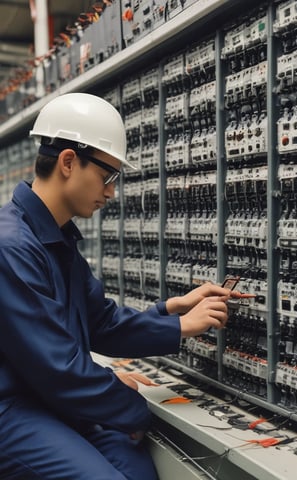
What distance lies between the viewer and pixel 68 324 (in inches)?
80.1

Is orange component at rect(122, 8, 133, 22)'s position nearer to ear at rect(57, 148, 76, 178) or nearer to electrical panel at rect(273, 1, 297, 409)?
electrical panel at rect(273, 1, 297, 409)

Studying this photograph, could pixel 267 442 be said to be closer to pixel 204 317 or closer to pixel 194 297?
pixel 204 317

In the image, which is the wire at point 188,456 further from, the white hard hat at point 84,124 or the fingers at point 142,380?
the white hard hat at point 84,124

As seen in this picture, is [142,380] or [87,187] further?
[142,380]

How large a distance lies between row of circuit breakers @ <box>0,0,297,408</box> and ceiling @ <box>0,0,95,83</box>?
3.80 ft

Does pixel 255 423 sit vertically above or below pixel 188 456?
above

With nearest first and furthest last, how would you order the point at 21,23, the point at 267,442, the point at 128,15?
the point at 267,442, the point at 128,15, the point at 21,23

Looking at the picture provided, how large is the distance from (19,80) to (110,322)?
444 centimetres

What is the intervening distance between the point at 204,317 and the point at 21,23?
6.44 meters

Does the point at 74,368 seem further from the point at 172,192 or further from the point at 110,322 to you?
the point at 172,192

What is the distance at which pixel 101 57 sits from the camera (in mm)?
3367

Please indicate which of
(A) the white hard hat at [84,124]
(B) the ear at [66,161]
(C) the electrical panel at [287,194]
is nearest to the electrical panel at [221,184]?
(C) the electrical panel at [287,194]

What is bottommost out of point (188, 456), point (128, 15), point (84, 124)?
point (188, 456)

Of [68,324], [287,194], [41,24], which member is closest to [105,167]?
[68,324]
